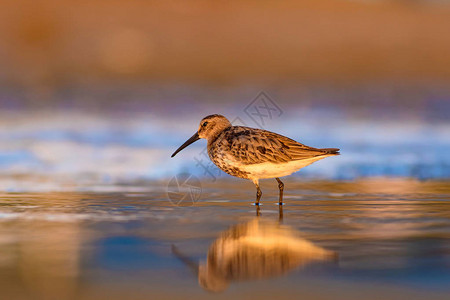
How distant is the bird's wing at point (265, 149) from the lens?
1023cm

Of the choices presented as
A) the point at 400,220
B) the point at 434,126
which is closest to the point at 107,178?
the point at 400,220

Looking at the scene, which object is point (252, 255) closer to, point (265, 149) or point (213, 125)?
point (265, 149)

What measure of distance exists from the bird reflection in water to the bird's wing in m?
2.34

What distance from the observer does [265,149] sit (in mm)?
10344

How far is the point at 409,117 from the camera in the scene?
19656 millimetres

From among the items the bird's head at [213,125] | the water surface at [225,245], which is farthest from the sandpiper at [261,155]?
the bird's head at [213,125]

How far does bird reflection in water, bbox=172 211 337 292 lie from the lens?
5719 millimetres

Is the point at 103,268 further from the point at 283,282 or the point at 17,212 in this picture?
the point at 17,212

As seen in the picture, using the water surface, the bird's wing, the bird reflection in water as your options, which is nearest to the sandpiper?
the bird's wing

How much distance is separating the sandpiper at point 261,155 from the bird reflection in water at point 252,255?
2.30 m

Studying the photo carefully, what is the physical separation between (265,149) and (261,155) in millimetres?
135

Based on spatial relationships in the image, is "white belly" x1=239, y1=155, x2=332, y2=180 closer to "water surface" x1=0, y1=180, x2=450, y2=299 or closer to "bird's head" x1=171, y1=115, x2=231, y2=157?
"water surface" x1=0, y1=180, x2=450, y2=299

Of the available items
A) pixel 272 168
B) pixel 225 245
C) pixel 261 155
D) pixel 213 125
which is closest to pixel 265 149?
pixel 261 155

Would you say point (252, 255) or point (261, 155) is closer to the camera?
point (252, 255)
